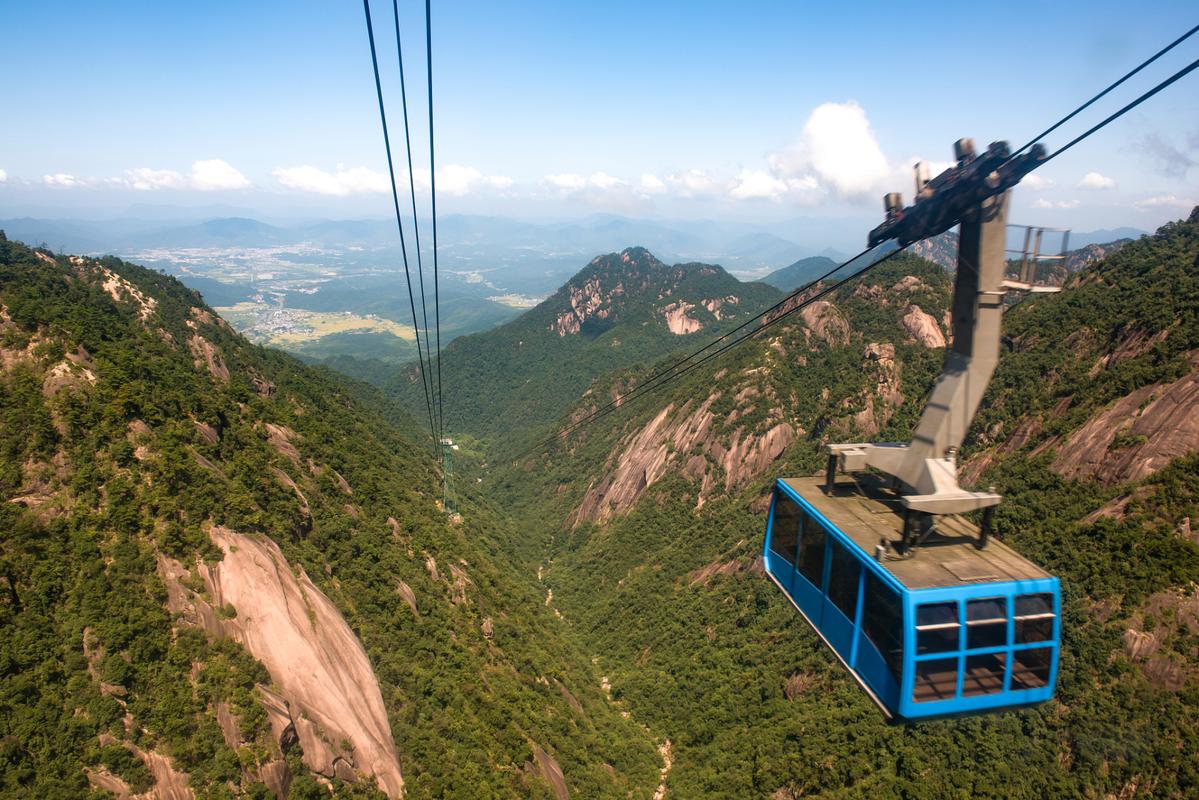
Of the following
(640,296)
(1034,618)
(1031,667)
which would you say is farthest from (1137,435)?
(640,296)

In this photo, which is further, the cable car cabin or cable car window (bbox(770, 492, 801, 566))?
cable car window (bbox(770, 492, 801, 566))

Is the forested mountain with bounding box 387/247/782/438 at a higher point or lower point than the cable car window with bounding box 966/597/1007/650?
lower

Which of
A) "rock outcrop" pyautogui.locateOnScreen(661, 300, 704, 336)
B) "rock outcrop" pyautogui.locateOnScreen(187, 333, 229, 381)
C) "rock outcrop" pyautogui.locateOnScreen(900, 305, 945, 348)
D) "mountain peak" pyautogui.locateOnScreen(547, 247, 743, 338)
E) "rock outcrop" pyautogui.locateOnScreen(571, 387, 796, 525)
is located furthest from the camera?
"mountain peak" pyautogui.locateOnScreen(547, 247, 743, 338)

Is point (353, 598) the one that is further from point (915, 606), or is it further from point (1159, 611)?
point (1159, 611)

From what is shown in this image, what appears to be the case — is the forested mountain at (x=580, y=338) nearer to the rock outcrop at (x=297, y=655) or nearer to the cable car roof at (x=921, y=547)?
the rock outcrop at (x=297, y=655)

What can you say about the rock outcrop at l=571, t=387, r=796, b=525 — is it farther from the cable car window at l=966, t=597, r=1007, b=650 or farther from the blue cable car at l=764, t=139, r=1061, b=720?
the cable car window at l=966, t=597, r=1007, b=650

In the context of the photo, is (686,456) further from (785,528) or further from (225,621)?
Answer: (785,528)

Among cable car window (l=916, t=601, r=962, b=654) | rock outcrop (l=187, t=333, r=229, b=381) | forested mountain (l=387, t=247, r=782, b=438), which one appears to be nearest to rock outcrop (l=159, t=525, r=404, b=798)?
cable car window (l=916, t=601, r=962, b=654)
